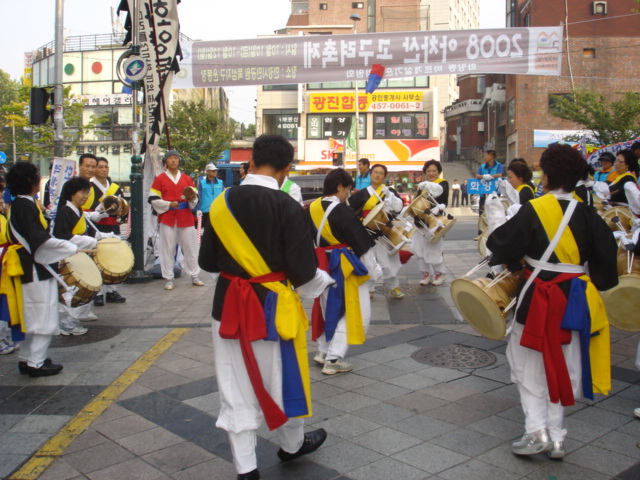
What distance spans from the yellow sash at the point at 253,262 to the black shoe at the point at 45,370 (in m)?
2.83

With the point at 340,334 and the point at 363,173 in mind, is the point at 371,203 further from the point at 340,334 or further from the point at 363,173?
the point at 340,334

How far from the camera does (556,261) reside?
135 inches

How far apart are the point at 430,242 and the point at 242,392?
18.8 ft

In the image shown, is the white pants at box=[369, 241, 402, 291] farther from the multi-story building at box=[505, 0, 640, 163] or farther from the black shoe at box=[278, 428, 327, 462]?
the multi-story building at box=[505, 0, 640, 163]

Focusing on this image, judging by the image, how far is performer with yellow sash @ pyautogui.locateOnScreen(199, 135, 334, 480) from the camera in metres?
3.11

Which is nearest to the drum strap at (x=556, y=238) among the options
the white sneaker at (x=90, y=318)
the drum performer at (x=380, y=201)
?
the drum performer at (x=380, y=201)

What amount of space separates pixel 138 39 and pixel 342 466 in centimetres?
833

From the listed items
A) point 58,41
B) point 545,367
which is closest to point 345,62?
point 58,41

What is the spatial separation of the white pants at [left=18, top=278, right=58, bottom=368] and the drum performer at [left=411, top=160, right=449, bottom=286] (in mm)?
4976

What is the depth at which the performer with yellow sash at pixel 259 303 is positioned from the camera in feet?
10.2

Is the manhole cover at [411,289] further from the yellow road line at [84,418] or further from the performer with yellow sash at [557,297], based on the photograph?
the performer with yellow sash at [557,297]

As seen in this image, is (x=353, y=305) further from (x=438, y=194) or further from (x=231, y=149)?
(x=231, y=149)

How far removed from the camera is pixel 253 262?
3146 mm

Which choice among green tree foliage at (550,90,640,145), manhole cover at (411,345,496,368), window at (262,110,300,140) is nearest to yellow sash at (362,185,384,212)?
manhole cover at (411,345,496,368)
